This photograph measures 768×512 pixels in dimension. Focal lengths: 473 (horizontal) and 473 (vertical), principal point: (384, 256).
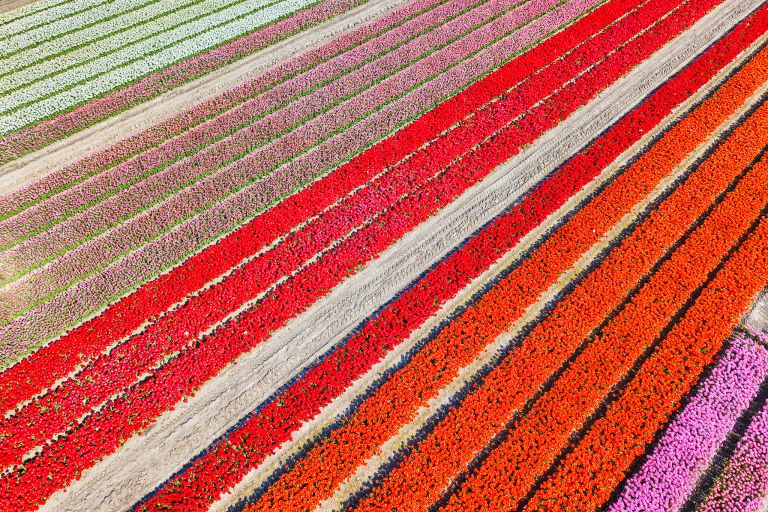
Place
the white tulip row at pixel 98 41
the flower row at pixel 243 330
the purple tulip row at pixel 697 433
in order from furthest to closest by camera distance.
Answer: the white tulip row at pixel 98 41, the flower row at pixel 243 330, the purple tulip row at pixel 697 433

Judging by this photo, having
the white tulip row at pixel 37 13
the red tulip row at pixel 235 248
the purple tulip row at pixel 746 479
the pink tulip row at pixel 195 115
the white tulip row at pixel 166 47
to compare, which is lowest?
the purple tulip row at pixel 746 479

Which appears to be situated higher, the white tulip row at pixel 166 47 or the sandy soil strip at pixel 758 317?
the white tulip row at pixel 166 47

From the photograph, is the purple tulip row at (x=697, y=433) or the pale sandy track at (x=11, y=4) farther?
the pale sandy track at (x=11, y=4)

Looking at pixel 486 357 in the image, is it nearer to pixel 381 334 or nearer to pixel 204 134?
pixel 381 334

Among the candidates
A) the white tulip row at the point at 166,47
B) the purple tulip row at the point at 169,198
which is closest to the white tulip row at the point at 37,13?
the white tulip row at the point at 166,47

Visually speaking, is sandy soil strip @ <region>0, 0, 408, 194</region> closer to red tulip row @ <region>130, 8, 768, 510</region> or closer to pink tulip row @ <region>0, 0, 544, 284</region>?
pink tulip row @ <region>0, 0, 544, 284</region>

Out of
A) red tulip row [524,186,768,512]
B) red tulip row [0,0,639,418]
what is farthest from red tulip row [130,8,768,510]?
red tulip row [524,186,768,512]

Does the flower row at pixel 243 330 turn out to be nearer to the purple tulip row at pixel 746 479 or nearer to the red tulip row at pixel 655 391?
the red tulip row at pixel 655 391

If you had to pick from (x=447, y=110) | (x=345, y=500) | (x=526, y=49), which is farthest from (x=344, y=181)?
(x=526, y=49)

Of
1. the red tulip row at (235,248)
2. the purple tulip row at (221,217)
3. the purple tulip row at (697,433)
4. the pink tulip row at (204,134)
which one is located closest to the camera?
the purple tulip row at (697,433)
